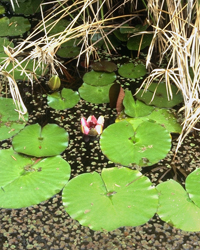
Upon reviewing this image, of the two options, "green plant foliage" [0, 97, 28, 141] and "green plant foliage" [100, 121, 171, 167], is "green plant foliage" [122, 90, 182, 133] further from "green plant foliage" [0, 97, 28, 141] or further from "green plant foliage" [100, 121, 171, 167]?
"green plant foliage" [0, 97, 28, 141]

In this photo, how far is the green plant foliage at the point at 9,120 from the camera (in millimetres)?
1969

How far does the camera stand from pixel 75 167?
1.82m

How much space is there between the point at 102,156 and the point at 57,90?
649 millimetres

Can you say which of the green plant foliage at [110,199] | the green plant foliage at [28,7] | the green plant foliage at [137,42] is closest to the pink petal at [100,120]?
the green plant foliage at [110,199]

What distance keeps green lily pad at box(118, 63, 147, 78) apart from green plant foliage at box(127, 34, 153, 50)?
142 mm

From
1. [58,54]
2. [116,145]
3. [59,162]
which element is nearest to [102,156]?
[116,145]

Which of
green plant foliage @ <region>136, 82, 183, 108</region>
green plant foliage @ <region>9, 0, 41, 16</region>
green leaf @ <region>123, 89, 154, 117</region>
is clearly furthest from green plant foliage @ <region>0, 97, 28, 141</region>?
green plant foliage @ <region>9, 0, 41, 16</region>

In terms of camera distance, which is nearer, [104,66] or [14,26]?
[104,66]

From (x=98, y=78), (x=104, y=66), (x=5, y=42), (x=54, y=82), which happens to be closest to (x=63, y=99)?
(x=54, y=82)

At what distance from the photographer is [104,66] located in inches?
95.0

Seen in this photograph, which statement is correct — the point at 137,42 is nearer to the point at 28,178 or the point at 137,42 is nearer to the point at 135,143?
the point at 135,143

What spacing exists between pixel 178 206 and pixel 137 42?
133 cm

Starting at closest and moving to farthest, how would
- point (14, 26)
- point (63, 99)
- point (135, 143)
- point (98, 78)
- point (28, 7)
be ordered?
point (135, 143)
point (63, 99)
point (98, 78)
point (14, 26)
point (28, 7)

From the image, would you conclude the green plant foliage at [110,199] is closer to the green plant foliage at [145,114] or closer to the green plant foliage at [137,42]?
the green plant foliage at [145,114]
